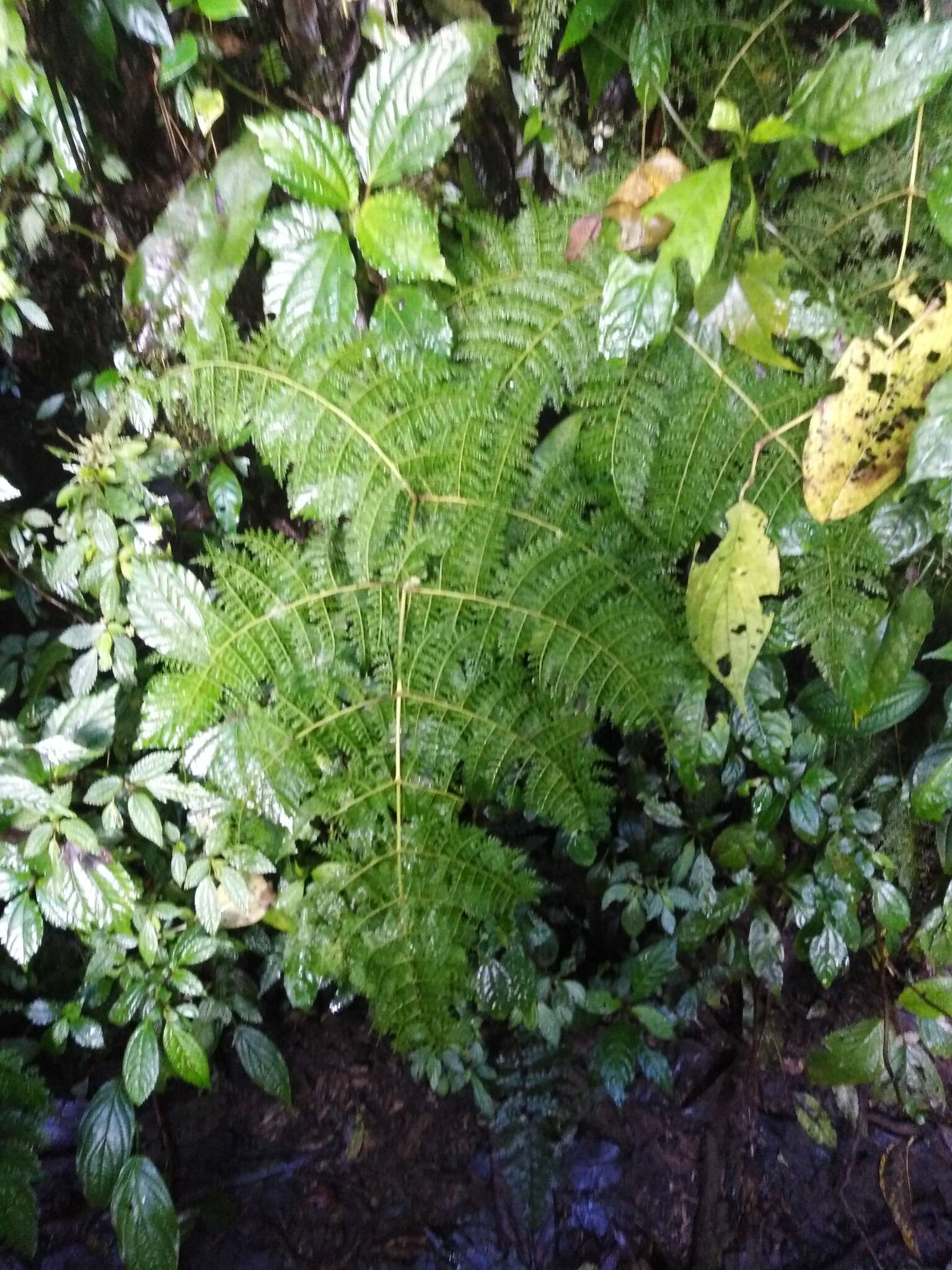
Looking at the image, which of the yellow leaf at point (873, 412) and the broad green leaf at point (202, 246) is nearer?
the yellow leaf at point (873, 412)

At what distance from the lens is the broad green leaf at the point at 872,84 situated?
0.94 m

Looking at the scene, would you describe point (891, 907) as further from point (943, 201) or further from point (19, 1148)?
point (19, 1148)

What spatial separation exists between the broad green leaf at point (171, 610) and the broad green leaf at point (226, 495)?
206 mm

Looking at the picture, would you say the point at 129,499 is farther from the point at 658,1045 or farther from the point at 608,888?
the point at 658,1045

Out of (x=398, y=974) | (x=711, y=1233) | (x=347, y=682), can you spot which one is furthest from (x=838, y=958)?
(x=347, y=682)

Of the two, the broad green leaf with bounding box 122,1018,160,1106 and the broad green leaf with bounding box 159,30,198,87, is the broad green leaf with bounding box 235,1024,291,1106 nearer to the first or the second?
the broad green leaf with bounding box 122,1018,160,1106

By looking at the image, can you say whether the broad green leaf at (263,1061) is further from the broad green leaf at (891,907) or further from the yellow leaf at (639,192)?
the yellow leaf at (639,192)

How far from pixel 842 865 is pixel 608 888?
1.87ft

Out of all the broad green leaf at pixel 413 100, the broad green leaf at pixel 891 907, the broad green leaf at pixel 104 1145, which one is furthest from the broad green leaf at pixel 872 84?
the broad green leaf at pixel 104 1145

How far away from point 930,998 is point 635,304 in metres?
1.70

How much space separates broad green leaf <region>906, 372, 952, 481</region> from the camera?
0.97 meters

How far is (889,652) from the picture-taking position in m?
1.32

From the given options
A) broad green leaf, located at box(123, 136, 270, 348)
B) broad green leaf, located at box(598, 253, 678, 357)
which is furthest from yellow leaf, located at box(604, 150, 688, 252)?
broad green leaf, located at box(123, 136, 270, 348)

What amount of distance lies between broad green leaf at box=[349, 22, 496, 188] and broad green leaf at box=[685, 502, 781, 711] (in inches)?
29.1
